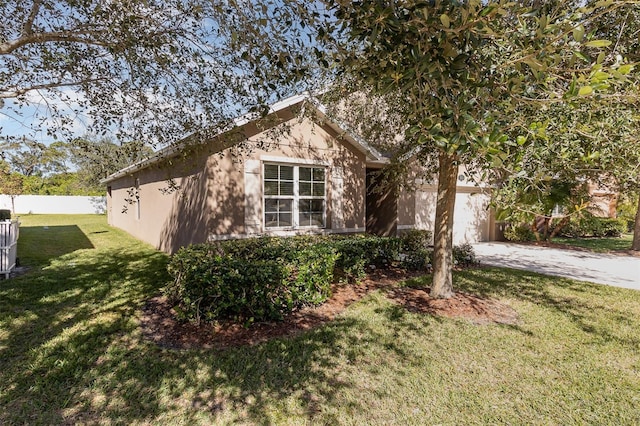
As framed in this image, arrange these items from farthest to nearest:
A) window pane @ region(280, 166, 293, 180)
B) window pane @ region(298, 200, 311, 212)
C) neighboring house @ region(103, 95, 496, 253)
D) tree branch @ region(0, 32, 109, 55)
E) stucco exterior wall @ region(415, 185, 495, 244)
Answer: stucco exterior wall @ region(415, 185, 495, 244)
window pane @ region(298, 200, 311, 212)
window pane @ region(280, 166, 293, 180)
neighboring house @ region(103, 95, 496, 253)
tree branch @ region(0, 32, 109, 55)

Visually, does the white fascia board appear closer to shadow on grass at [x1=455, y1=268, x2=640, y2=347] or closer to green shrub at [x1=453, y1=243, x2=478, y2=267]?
green shrub at [x1=453, y1=243, x2=478, y2=267]

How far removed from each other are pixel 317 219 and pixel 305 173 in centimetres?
144

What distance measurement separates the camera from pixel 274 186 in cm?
916

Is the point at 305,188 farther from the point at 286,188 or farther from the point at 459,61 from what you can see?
the point at 459,61

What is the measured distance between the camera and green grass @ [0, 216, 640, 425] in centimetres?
335

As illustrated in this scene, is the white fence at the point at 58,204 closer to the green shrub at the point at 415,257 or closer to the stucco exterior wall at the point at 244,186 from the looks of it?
the stucco exterior wall at the point at 244,186

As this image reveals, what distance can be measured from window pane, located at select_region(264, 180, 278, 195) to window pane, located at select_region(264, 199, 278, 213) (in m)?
0.22

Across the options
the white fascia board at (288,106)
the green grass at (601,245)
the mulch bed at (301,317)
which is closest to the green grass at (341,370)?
the mulch bed at (301,317)

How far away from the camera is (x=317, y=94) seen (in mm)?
8008

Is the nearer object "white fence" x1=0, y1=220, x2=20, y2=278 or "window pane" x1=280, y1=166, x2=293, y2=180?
"white fence" x1=0, y1=220, x2=20, y2=278

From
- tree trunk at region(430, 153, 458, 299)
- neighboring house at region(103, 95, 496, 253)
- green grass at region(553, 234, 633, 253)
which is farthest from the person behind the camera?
green grass at region(553, 234, 633, 253)

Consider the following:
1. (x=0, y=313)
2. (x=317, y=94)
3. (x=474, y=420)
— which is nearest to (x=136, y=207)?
(x=0, y=313)

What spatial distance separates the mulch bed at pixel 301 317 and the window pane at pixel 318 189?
3.28 m

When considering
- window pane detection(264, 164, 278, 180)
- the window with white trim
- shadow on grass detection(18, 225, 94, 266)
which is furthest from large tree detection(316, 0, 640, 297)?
shadow on grass detection(18, 225, 94, 266)
